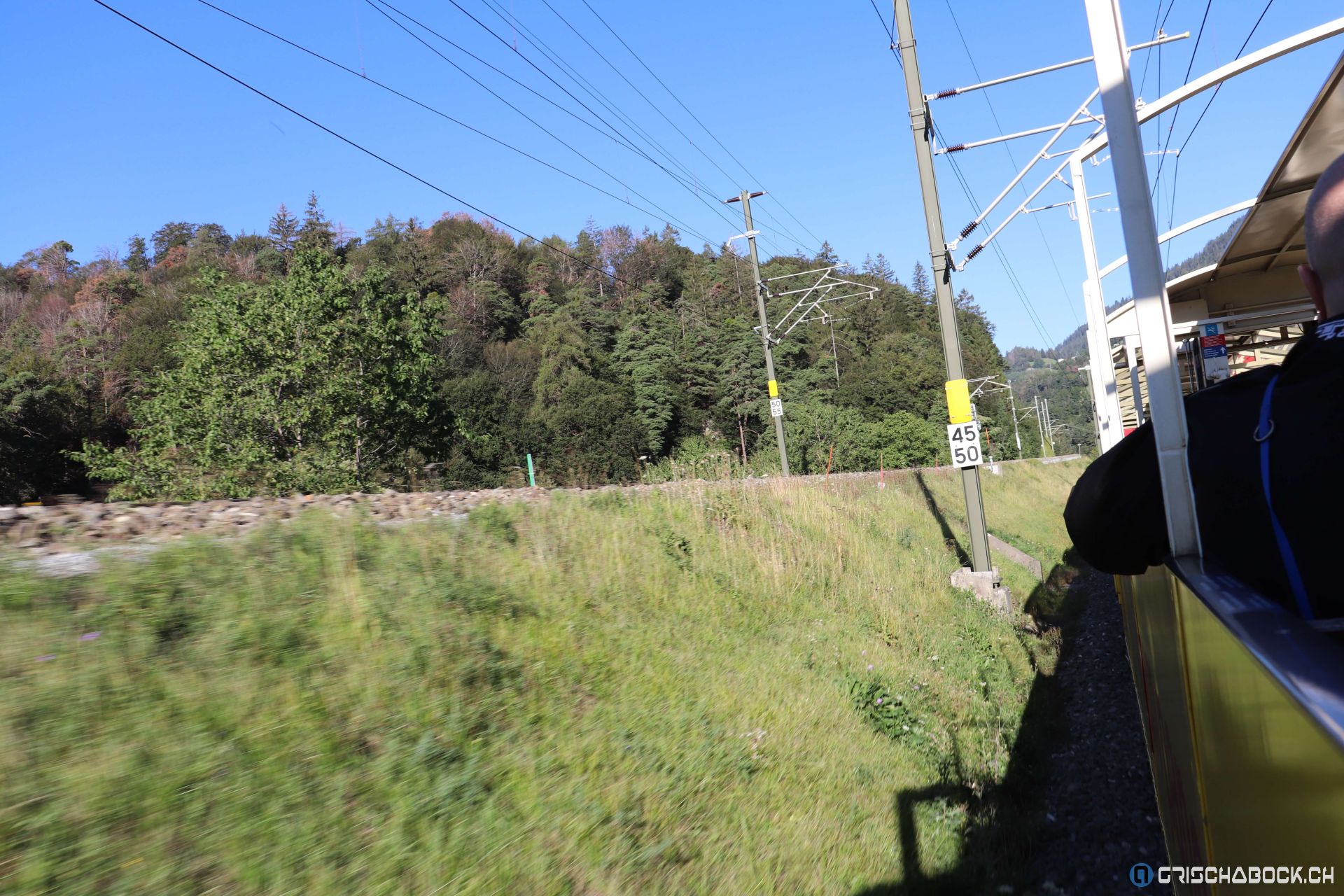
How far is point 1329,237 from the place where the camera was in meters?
1.72

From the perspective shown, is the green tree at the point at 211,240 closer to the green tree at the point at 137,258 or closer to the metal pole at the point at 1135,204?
the green tree at the point at 137,258

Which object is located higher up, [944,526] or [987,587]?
[944,526]

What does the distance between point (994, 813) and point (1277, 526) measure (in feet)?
15.4

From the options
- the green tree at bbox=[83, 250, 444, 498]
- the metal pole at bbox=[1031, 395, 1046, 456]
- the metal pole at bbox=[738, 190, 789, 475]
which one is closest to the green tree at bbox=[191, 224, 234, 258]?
the green tree at bbox=[83, 250, 444, 498]

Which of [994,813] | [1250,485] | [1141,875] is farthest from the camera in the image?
[994,813]

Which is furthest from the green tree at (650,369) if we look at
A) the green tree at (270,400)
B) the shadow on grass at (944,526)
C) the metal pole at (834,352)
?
the shadow on grass at (944,526)

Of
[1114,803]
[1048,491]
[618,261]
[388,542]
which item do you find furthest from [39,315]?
[1114,803]

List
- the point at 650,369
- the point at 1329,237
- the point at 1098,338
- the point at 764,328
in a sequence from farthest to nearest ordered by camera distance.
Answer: the point at 650,369 < the point at 764,328 < the point at 1098,338 < the point at 1329,237

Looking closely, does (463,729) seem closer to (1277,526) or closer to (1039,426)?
(1277,526)

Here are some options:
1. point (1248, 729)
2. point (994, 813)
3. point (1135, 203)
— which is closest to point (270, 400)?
point (994, 813)

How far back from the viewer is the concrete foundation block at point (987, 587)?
39.5 ft

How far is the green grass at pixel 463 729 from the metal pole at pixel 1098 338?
166 inches

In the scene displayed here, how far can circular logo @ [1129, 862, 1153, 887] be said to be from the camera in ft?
14.8

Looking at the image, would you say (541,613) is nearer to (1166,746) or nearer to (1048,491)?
(1166,746)
